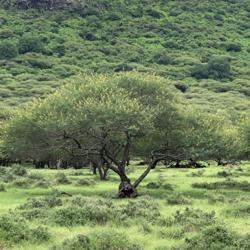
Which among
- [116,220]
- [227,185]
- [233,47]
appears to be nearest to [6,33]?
[233,47]

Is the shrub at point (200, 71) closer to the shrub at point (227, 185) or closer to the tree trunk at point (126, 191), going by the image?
the shrub at point (227, 185)

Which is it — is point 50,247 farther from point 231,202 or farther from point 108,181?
point 108,181

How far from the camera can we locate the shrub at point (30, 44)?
178 metres

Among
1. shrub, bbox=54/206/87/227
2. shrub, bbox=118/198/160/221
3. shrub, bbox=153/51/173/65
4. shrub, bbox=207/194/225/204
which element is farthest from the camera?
shrub, bbox=153/51/173/65

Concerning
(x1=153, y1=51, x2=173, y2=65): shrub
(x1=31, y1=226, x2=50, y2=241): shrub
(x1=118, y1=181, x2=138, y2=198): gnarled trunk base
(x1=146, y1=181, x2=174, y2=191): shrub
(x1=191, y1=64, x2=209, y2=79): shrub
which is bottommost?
(x1=191, y1=64, x2=209, y2=79): shrub

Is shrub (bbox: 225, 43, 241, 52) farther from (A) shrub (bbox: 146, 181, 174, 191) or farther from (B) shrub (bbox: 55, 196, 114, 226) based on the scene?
(B) shrub (bbox: 55, 196, 114, 226)

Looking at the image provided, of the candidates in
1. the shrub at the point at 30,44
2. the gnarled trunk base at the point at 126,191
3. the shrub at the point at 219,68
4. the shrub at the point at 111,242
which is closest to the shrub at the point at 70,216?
the shrub at the point at 111,242

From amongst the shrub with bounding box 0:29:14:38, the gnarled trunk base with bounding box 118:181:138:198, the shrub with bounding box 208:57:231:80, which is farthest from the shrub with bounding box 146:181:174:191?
the shrub with bounding box 0:29:14:38

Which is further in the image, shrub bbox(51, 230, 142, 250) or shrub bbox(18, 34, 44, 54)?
shrub bbox(18, 34, 44, 54)

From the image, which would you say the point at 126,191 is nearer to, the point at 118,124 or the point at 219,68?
the point at 118,124

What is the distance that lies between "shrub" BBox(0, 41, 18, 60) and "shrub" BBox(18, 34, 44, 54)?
4.06 metres

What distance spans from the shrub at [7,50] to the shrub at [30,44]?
406 centimetres

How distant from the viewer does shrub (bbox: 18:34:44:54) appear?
584ft

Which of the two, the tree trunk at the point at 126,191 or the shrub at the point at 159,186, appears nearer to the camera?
the tree trunk at the point at 126,191
